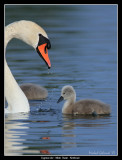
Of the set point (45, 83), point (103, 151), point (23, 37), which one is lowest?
point (103, 151)

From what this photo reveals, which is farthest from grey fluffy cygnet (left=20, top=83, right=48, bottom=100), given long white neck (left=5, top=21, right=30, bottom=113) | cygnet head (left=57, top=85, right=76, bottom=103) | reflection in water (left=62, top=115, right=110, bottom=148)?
reflection in water (left=62, top=115, right=110, bottom=148)

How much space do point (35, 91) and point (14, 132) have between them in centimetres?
290

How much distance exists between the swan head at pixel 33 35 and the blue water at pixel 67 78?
1.08 m

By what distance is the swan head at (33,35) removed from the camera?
428 inches

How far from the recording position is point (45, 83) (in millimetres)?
13281

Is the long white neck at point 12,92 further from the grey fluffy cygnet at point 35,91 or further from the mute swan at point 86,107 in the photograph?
the grey fluffy cygnet at point 35,91

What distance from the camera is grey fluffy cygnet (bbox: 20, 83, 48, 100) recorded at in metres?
12.7

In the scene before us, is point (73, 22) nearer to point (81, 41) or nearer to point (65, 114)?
point (81, 41)

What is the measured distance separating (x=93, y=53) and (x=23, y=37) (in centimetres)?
488

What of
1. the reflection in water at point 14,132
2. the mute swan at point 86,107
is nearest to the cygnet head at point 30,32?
the mute swan at point 86,107

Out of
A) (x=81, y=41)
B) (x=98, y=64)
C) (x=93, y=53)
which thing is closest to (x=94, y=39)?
(x=81, y=41)

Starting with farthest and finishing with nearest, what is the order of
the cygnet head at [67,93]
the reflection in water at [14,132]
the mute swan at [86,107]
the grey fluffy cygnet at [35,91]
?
the grey fluffy cygnet at [35,91], the cygnet head at [67,93], the mute swan at [86,107], the reflection in water at [14,132]

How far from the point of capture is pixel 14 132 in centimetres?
986

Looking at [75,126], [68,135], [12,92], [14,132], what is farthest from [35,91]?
[68,135]
